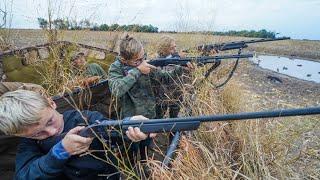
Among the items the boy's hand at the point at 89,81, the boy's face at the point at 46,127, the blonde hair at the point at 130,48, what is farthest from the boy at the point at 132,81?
the boy's face at the point at 46,127

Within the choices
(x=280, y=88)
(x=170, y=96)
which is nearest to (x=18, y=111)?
(x=170, y=96)

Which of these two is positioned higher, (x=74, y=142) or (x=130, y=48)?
(x=130, y=48)

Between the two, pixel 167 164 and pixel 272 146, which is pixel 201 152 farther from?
pixel 272 146

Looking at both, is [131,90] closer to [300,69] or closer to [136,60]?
[136,60]

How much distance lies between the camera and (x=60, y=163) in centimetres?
280

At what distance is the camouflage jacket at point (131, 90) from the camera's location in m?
4.52

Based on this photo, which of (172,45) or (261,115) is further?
(172,45)

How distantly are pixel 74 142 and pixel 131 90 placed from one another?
209 centimetres

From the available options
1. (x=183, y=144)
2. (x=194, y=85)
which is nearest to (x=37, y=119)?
(x=183, y=144)

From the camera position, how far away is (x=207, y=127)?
4.57m

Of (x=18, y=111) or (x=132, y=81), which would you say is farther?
(x=132, y=81)

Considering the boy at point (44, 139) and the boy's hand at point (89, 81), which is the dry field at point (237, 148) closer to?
the boy at point (44, 139)

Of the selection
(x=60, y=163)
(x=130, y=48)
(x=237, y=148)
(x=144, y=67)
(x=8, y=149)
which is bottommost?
(x=237, y=148)

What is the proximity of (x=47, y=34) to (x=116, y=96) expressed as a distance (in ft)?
6.18
